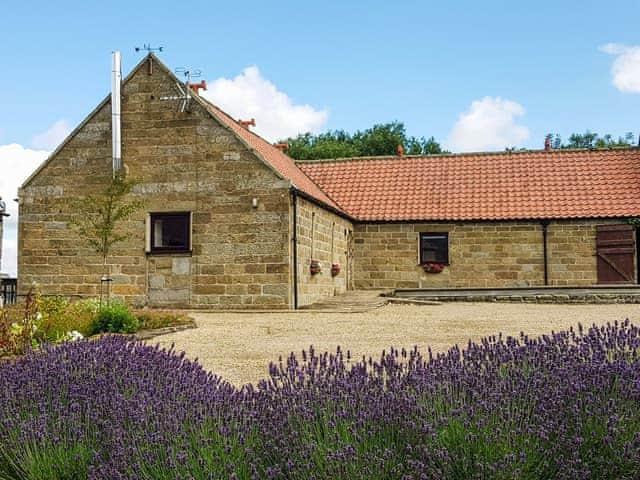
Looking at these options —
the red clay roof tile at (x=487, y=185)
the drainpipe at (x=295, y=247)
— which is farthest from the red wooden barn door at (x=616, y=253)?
the drainpipe at (x=295, y=247)

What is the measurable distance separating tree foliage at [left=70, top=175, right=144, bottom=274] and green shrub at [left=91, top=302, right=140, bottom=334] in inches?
154

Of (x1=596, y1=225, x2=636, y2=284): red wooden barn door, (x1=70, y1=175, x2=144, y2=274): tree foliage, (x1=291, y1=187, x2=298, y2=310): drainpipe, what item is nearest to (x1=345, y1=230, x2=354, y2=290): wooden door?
(x1=291, y1=187, x2=298, y2=310): drainpipe

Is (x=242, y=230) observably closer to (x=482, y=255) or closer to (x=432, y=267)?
(x=432, y=267)

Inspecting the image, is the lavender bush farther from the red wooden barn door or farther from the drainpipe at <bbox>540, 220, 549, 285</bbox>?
the red wooden barn door

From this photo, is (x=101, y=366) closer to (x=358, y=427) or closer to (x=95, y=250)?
(x=358, y=427)

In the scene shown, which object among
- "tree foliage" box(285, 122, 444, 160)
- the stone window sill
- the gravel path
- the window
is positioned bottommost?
the gravel path

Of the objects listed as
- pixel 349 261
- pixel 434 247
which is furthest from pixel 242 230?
pixel 434 247

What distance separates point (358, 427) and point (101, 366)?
2398 millimetres

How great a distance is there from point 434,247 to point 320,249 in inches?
186

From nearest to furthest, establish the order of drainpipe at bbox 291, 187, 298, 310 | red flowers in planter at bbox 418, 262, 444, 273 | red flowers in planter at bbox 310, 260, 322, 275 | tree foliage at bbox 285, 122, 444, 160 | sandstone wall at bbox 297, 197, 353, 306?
1. drainpipe at bbox 291, 187, 298, 310
2. sandstone wall at bbox 297, 197, 353, 306
3. red flowers in planter at bbox 310, 260, 322, 275
4. red flowers in planter at bbox 418, 262, 444, 273
5. tree foliage at bbox 285, 122, 444, 160

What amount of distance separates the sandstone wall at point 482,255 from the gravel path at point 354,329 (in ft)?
12.5

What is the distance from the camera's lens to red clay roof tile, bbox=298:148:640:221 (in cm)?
2166

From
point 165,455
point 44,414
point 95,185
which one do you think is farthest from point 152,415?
Result: point 95,185

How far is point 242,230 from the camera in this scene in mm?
16641
